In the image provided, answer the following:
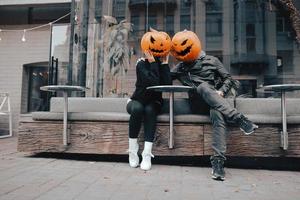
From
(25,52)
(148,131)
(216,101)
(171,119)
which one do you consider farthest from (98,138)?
(25,52)

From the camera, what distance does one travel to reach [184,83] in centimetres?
336

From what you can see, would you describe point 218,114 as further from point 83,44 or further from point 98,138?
point 83,44

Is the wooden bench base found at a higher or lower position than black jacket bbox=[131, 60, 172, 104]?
lower

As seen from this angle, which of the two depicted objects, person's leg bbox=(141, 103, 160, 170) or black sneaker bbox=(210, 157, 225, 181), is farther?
person's leg bbox=(141, 103, 160, 170)

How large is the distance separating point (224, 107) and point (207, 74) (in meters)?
0.54

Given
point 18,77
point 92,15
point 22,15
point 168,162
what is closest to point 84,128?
point 168,162

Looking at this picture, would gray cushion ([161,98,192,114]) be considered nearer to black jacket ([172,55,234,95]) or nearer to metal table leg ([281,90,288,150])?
black jacket ([172,55,234,95])

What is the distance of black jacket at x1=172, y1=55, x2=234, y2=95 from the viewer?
3229 millimetres

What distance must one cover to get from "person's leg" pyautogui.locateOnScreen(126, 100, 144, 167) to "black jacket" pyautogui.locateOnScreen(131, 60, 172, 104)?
0.08 meters

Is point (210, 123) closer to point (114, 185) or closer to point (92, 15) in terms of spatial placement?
point (114, 185)

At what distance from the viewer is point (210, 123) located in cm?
317

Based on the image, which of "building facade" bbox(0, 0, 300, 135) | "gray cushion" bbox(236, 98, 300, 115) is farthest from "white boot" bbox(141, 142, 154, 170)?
"building facade" bbox(0, 0, 300, 135)

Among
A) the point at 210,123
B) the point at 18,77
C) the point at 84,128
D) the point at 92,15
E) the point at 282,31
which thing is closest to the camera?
the point at 210,123

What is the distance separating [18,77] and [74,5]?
109 inches
